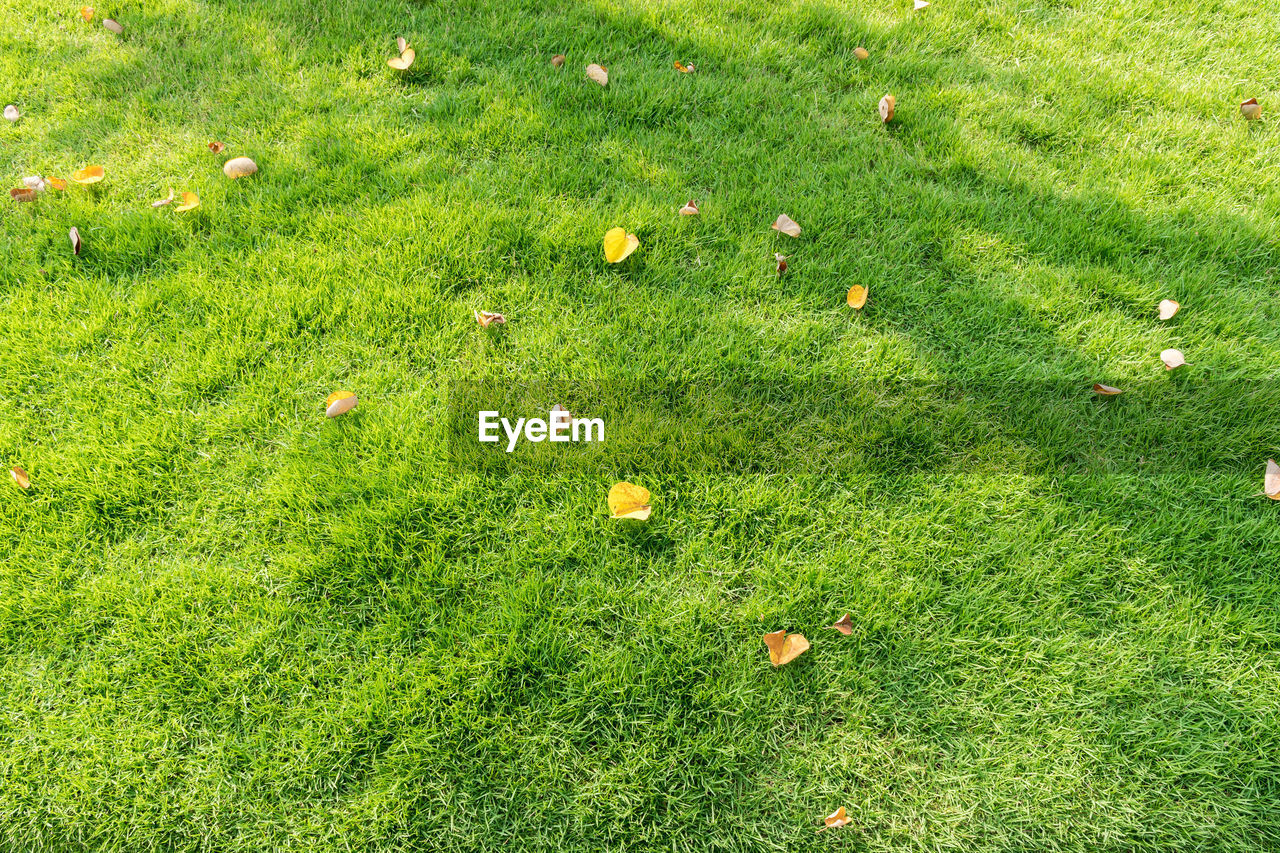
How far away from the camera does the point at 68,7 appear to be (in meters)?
3.56

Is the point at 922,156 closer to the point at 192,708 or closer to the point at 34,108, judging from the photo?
the point at 192,708

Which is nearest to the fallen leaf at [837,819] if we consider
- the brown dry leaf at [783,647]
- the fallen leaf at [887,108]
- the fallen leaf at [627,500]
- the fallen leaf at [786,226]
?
the brown dry leaf at [783,647]

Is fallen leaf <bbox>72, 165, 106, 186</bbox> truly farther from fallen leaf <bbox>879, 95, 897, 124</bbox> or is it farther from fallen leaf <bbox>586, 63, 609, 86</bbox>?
fallen leaf <bbox>879, 95, 897, 124</bbox>

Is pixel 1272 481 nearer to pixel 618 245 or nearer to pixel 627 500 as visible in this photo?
pixel 627 500

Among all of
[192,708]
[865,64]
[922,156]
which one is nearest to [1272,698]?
[922,156]

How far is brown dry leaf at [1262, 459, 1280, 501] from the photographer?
201 cm

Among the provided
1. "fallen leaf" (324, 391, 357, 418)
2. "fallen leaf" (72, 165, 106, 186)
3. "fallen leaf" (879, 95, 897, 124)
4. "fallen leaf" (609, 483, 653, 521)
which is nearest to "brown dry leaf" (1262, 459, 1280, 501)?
"fallen leaf" (609, 483, 653, 521)

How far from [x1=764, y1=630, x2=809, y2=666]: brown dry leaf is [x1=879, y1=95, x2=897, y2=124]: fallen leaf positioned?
2.39 m

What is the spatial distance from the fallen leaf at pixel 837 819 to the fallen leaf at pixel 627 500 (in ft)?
2.79

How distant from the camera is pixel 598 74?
3.17 meters

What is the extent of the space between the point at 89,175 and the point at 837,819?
136 inches

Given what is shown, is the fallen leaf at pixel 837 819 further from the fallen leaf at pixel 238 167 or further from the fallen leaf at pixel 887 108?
the fallen leaf at pixel 238 167

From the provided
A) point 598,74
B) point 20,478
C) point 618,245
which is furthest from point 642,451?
point 598,74

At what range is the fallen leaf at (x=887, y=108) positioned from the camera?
3033mm
